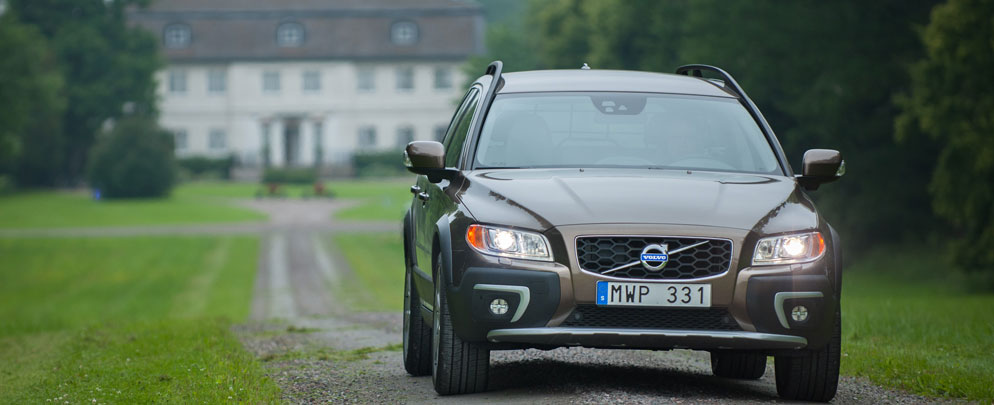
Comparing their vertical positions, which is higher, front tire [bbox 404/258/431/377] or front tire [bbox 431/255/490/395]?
front tire [bbox 431/255/490/395]

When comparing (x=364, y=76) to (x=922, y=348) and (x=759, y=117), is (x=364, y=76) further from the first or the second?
(x=759, y=117)

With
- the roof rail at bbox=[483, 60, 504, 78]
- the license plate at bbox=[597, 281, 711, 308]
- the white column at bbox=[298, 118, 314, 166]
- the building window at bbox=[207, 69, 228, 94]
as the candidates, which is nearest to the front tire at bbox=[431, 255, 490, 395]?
the license plate at bbox=[597, 281, 711, 308]

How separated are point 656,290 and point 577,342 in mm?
439

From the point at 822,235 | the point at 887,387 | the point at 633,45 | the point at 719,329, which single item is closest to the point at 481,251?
the point at 719,329

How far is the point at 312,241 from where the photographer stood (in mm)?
46656

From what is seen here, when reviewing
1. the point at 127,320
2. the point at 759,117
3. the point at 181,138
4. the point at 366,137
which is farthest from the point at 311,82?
the point at 759,117

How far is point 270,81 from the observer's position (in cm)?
9200

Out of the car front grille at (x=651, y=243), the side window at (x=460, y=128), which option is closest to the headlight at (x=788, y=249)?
the car front grille at (x=651, y=243)

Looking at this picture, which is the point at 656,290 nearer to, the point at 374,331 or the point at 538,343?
the point at 538,343

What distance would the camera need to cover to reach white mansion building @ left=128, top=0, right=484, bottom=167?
9150 centimetres

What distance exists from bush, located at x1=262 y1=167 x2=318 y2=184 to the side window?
67.9 m

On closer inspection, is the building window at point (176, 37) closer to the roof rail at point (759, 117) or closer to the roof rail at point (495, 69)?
the roof rail at point (495, 69)

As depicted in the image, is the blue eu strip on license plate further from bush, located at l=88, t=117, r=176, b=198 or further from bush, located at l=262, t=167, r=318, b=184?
bush, located at l=262, t=167, r=318, b=184

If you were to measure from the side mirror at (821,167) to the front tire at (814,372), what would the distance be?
85 centimetres
